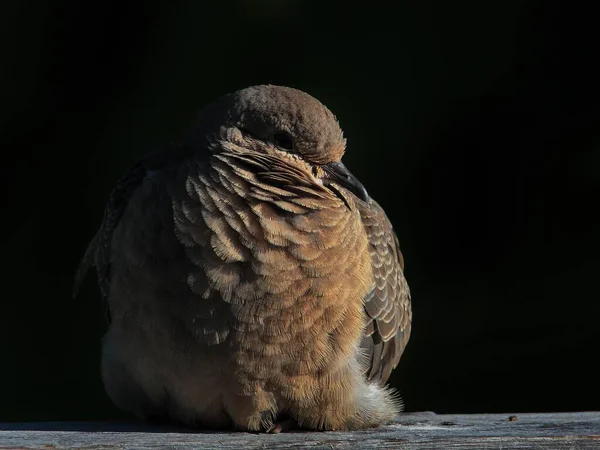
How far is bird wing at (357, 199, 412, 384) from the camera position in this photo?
333cm

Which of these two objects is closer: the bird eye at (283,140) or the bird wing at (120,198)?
the bird eye at (283,140)

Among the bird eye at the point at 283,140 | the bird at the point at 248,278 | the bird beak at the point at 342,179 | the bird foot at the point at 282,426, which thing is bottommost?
the bird foot at the point at 282,426

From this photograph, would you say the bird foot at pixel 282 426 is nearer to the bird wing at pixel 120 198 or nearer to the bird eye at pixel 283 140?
the bird wing at pixel 120 198

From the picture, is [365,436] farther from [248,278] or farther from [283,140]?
[283,140]

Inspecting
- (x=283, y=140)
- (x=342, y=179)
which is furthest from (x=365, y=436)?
(x=283, y=140)

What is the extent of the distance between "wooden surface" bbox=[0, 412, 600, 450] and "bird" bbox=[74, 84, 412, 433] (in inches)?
4.8

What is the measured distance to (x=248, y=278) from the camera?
2.93 m

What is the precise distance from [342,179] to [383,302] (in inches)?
18.0

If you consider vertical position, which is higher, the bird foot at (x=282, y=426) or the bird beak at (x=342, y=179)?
the bird beak at (x=342, y=179)

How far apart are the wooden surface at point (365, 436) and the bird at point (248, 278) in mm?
121

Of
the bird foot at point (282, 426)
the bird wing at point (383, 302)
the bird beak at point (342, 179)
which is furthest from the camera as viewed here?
the bird wing at point (383, 302)

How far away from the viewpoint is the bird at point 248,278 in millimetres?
2938

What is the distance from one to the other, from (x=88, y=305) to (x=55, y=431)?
2.21 metres

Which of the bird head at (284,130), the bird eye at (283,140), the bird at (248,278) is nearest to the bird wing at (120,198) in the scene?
the bird at (248,278)
